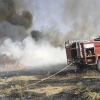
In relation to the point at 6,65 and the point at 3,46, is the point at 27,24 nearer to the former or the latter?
the point at 3,46

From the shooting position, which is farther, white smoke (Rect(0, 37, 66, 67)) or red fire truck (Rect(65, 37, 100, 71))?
white smoke (Rect(0, 37, 66, 67))

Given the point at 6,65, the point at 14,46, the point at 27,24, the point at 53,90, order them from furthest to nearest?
the point at 27,24 < the point at 14,46 < the point at 6,65 < the point at 53,90

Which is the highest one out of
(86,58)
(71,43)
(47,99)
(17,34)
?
(17,34)

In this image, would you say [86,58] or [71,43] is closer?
[86,58]

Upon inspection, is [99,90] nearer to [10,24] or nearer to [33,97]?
[33,97]

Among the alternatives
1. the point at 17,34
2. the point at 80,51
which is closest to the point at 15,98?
the point at 80,51

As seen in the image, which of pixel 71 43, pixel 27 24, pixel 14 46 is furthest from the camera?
pixel 27 24

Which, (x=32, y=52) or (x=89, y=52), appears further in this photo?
(x=32, y=52)

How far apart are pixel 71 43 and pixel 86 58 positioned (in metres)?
2.71

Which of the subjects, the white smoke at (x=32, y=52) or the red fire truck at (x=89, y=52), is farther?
the white smoke at (x=32, y=52)

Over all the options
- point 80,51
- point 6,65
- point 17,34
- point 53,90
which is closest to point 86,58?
point 80,51

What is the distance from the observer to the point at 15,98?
12.6 meters

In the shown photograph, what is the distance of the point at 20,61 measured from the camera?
44625 millimetres

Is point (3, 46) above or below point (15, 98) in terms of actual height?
above
